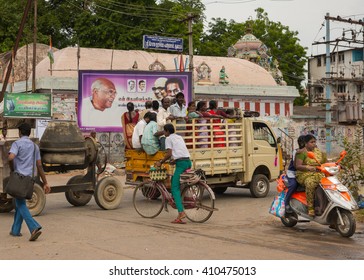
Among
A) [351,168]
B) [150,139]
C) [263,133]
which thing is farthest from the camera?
[263,133]

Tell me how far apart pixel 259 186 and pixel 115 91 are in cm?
1099

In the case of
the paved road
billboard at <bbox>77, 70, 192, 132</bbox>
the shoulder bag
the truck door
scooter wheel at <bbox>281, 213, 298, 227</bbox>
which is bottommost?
the paved road

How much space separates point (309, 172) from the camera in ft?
30.9

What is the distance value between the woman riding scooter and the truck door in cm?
492

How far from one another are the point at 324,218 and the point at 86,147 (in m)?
5.39

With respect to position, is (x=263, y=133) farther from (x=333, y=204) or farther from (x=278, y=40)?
(x=278, y=40)

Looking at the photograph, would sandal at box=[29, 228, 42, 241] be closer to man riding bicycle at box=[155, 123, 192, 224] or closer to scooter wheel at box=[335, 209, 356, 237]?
man riding bicycle at box=[155, 123, 192, 224]

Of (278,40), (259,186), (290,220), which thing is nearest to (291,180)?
(290,220)

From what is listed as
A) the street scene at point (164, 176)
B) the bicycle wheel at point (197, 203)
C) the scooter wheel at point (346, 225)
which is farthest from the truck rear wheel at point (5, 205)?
the scooter wheel at point (346, 225)

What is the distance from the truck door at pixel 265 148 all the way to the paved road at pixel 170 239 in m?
2.73

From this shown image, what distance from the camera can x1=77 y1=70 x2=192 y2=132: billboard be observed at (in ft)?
77.7

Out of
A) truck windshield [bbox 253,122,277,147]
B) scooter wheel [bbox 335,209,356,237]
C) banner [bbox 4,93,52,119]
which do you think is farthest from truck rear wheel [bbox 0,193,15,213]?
banner [bbox 4,93,52,119]

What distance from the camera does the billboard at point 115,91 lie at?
23672mm

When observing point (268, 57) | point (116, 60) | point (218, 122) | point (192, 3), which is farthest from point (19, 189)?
point (192, 3)
